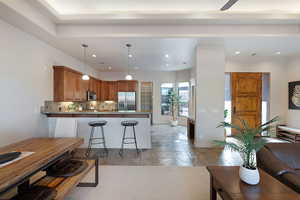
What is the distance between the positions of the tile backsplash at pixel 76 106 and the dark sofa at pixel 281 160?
4.79 metres

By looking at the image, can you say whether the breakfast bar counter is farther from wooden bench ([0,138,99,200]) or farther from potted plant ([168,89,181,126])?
potted plant ([168,89,181,126])

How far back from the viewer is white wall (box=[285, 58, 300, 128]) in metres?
5.10

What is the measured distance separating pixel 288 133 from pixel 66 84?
7337 mm

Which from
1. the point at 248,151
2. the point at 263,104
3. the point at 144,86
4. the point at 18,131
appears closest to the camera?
the point at 248,151

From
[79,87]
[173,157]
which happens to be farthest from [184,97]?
[79,87]

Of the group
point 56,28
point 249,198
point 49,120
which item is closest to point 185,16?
point 56,28

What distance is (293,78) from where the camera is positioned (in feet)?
17.4

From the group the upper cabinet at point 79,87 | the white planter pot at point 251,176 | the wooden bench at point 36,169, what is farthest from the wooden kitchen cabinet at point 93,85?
the white planter pot at point 251,176

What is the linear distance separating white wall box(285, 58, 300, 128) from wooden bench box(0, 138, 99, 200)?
647 cm

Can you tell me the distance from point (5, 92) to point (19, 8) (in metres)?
1.57

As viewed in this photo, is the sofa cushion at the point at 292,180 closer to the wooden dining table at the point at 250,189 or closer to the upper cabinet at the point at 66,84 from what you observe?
the wooden dining table at the point at 250,189

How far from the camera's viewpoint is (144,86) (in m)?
8.38

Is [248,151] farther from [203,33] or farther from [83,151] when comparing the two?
[83,151]

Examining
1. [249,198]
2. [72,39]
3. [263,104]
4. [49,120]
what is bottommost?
[249,198]
